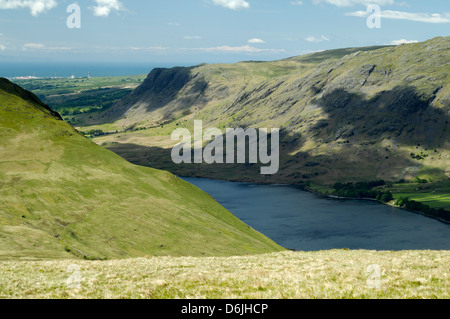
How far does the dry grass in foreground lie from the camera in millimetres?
26703

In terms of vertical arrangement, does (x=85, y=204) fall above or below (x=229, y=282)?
below

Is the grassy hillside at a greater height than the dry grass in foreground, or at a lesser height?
lesser

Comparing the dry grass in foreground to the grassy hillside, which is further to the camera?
the grassy hillside

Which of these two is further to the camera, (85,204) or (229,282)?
(85,204)

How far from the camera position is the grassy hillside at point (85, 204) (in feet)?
252

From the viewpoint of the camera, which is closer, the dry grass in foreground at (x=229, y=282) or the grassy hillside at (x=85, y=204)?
the dry grass in foreground at (x=229, y=282)

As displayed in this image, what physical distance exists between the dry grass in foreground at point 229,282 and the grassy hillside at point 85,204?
19.9 meters

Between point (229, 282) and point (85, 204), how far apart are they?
77688mm

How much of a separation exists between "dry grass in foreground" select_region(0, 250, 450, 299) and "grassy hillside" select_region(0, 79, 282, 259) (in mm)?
19883

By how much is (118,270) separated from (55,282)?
6.77m

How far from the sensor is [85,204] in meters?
101

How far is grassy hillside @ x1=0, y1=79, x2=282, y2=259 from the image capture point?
76.7 m

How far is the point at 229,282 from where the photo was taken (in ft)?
100

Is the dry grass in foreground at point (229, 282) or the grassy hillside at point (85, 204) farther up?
the dry grass in foreground at point (229, 282)
